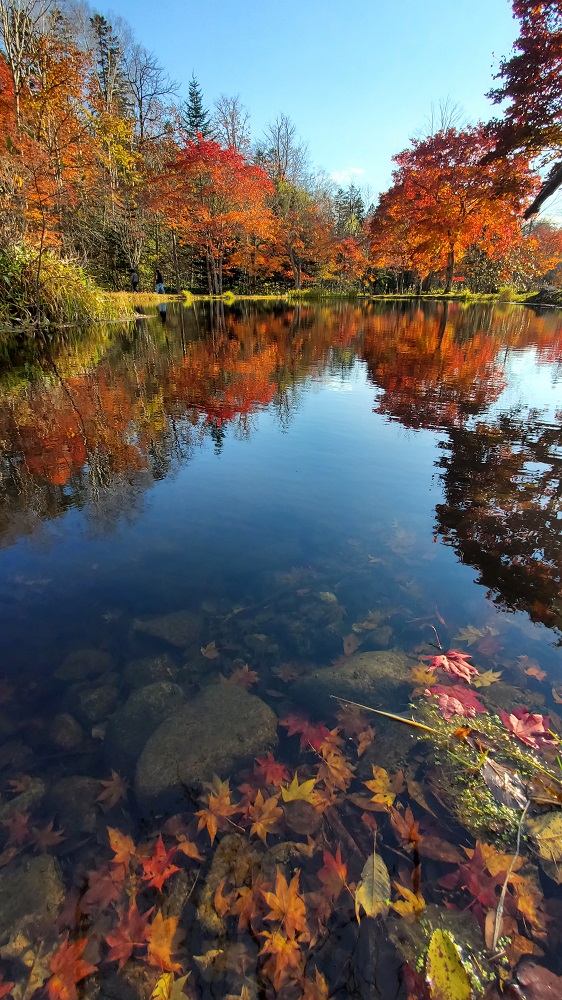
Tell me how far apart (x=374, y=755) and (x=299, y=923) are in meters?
0.69

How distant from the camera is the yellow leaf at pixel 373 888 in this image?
144 cm

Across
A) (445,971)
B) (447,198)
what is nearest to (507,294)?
(447,198)

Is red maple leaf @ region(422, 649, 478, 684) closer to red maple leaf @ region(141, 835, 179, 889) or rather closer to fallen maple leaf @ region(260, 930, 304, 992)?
fallen maple leaf @ region(260, 930, 304, 992)

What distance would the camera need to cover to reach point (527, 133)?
10336mm

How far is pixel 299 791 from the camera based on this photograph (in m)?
1.82

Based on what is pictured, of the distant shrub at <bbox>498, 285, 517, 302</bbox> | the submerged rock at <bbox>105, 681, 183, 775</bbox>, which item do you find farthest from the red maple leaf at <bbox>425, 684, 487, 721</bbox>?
the distant shrub at <bbox>498, 285, 517, 302</bbox>

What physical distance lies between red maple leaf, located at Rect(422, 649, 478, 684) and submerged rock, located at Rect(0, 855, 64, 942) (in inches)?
75.2

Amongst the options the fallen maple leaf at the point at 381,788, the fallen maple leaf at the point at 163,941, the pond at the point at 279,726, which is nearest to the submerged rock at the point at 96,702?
the pond at the point at 279,726

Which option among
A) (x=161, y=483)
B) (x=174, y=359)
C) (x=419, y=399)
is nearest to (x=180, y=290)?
(x=174, y=359)

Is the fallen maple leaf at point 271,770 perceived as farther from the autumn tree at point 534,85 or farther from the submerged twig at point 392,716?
the autumn tree at point 534,85

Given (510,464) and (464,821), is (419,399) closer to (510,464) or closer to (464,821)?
(510,464)

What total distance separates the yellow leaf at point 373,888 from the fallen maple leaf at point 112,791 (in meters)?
1.01

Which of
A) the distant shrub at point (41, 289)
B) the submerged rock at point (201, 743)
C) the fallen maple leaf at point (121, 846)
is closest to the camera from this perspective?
the fallen maple leaf at point (121, 846)

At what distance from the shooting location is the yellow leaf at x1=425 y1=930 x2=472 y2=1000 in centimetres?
127
